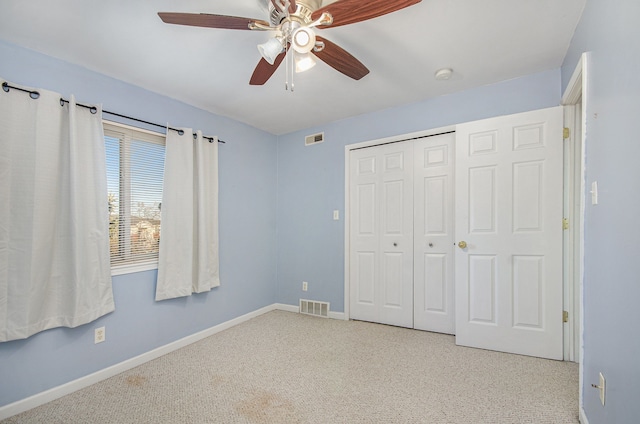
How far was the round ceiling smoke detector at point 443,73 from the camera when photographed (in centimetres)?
240

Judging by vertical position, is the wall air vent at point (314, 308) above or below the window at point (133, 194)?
below

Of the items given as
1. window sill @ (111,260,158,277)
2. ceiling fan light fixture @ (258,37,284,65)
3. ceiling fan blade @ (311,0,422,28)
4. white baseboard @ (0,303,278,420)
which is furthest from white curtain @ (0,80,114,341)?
ceiling fan blade @ (311,0,422,28)

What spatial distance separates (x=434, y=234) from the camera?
9.94ft

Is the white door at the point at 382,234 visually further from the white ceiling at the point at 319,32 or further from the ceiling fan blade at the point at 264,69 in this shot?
the ceiling fan blade at the point at 264,69

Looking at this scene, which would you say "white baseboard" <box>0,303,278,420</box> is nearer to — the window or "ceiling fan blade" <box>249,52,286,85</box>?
the window

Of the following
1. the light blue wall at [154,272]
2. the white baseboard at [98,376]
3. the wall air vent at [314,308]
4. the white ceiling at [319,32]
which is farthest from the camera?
the wall air vent at [314,308]

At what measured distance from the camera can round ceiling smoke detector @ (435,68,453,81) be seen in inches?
94.4

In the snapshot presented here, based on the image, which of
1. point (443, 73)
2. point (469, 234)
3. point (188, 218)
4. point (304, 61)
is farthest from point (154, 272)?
point (443, 73)

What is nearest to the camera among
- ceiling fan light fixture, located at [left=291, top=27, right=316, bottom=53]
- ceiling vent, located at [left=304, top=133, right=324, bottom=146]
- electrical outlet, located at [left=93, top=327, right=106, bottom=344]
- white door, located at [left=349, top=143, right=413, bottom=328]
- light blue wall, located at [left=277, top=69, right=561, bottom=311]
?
ceiling fan light fixture, located at [left=291, top=27, right=316, bottom=53]

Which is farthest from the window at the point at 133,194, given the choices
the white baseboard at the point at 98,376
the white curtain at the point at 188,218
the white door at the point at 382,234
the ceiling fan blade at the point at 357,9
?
the white door at the point at 382,234

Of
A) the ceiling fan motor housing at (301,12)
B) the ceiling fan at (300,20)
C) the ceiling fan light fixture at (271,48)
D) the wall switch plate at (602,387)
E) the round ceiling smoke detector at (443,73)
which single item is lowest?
the wall switch plate at (602,387)

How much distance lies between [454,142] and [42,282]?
11.9ft

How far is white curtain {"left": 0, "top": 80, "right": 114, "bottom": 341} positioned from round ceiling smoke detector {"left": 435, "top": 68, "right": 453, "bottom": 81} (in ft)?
9.03

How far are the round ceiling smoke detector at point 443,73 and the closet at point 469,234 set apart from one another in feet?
1.68
